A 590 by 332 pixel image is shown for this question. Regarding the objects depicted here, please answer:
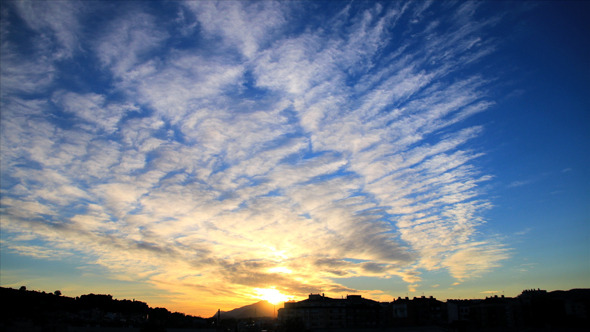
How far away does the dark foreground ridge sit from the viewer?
2879 inches

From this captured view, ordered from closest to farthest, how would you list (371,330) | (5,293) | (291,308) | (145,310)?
(5,293) < (371,330) < (291,308) < (145,310)

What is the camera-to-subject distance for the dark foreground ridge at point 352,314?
73.1 metres

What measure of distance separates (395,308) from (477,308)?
78.2 feet

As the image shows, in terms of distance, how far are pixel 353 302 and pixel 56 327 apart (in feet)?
309

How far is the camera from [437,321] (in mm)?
116875

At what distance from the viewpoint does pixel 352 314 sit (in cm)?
12712

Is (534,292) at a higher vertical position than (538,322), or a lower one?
higher

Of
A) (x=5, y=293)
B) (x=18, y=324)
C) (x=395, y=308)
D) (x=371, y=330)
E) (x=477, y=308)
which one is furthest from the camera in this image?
(x=395, y=308)

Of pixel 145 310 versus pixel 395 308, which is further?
pixel 145 310

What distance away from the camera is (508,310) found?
103 m

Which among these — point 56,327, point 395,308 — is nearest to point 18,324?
point 56,327

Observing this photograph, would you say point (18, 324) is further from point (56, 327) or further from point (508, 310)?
point (508, 310)

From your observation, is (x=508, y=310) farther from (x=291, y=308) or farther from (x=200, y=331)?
(x=200, y=331)

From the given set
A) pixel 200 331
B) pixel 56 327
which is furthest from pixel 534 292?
pixel 56 327
